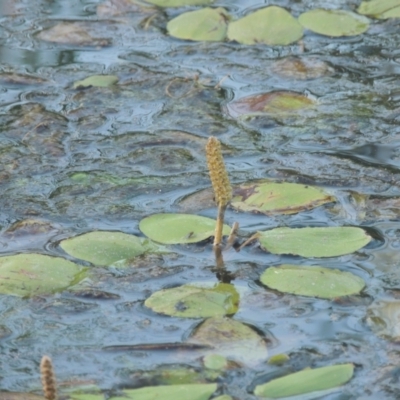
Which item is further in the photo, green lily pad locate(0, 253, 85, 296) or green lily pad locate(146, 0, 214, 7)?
green lily pad locate(146, 0, 214, 7)

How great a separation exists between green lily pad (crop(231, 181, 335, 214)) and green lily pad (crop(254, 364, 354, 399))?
625 millimetres

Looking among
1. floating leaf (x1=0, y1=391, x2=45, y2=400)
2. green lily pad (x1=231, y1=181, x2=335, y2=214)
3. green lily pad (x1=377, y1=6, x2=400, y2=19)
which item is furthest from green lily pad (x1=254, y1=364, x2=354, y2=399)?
green lily pad (x1=377, y1=6, x2=400, y2=19)

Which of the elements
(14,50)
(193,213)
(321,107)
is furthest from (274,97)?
(14,50)

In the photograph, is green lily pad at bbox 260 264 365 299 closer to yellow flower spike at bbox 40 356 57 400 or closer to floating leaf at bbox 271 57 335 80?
yellow flower spike at bbox 40 356 57 400

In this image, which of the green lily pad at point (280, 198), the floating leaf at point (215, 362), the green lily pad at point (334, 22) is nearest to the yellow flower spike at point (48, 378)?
the floating leaf at point (215, 362)

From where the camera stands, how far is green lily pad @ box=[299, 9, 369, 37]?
11.0 feet

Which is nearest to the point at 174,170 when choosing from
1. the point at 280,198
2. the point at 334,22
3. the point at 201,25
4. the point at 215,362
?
the point at 280,198

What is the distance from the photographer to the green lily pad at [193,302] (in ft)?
6.31

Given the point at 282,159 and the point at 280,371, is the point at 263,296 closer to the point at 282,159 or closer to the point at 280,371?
the point at 280,371

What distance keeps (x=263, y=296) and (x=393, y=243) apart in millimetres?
→ 370

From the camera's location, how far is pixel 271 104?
286 centimetres

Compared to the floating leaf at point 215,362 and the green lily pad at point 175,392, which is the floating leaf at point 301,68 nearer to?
the floating leaf at point 215,362

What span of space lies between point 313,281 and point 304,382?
342 mm

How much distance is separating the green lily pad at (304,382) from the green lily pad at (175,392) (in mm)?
92
